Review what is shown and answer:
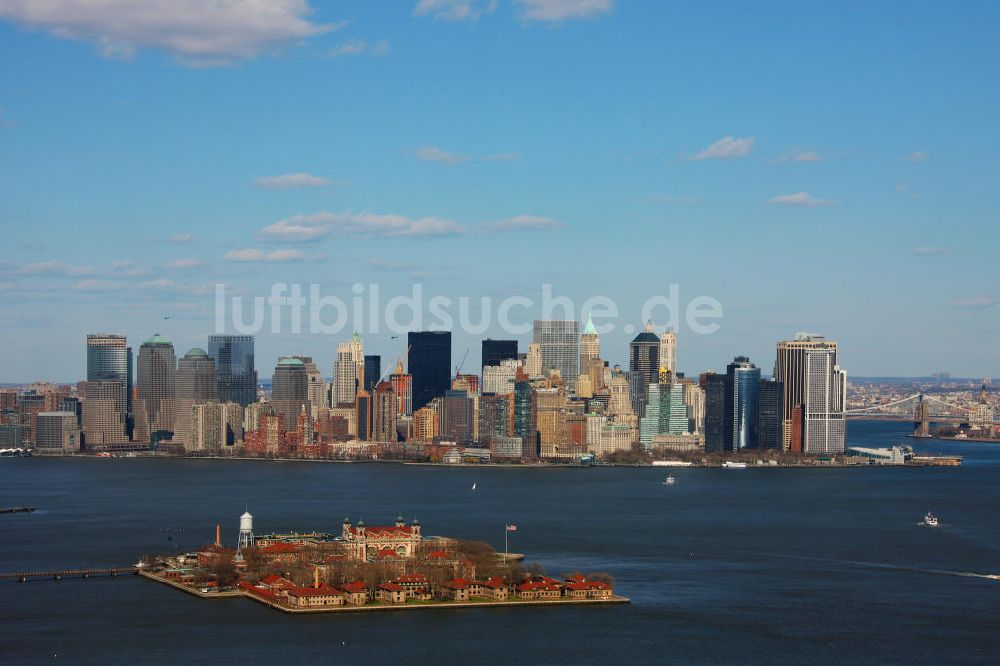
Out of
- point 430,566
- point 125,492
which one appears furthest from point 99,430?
point 430,566

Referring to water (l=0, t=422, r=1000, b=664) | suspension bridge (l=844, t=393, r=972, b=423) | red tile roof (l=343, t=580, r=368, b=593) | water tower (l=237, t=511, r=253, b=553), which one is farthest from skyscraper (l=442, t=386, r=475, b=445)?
red tile roof (l=343, t=580, r=368, b=593)

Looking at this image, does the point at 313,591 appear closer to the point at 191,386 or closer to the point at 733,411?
the point at 733,411

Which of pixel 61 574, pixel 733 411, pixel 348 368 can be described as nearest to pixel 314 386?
pixel 348 368

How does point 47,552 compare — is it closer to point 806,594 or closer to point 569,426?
point 806,594

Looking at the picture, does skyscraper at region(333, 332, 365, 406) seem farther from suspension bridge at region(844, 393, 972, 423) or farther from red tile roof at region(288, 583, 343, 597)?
red tile roof at region(288, 583, 343, 597)

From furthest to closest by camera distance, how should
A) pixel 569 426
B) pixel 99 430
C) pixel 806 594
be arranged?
pixel 99 430 → pixel 569 426 → pixel 806 594

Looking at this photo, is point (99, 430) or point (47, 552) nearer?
point (47, 552)
